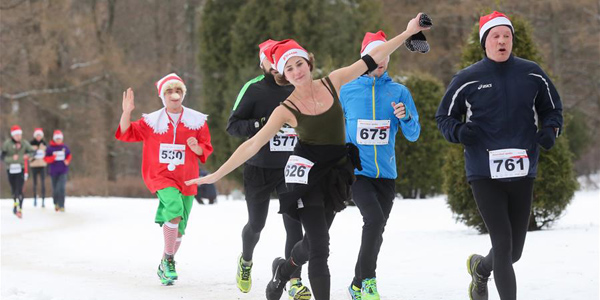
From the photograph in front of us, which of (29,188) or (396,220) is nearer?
(396,220)

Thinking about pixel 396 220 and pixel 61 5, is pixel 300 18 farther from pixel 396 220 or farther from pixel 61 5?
pixel 61 5

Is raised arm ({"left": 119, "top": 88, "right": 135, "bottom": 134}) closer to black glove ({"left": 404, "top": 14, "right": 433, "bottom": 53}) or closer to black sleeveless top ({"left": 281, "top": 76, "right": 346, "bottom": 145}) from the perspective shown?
black sleeveless top ({"left": 281, "top": 76, "right": 346, "bottom": 145})

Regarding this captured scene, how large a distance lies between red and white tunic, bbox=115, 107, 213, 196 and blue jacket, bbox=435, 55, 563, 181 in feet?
10.5

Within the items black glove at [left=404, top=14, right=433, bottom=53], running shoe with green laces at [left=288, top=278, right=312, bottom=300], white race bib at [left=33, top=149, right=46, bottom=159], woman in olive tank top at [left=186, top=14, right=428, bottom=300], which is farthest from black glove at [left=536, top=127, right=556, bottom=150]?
white race bib at [left=33, top=149, right=46, bottom=159]

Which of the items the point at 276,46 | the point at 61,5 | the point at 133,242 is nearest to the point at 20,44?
the point at 61,5

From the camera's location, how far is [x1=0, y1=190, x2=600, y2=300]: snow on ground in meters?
7.80

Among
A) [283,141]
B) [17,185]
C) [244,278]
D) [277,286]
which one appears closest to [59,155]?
[17,185]

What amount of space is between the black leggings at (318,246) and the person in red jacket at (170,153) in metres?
2.62

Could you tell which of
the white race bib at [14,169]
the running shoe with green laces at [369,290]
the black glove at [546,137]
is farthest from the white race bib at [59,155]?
the black glove at [546,137]

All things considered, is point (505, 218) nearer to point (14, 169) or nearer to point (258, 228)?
point (258, 228)

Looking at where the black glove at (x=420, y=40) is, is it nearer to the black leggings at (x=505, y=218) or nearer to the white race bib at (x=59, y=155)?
the black leggings at (x=505, y=218)

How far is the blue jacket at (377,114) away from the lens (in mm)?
6992

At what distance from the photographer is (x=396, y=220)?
50.3 feet

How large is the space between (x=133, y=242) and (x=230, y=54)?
1153 centimetres
